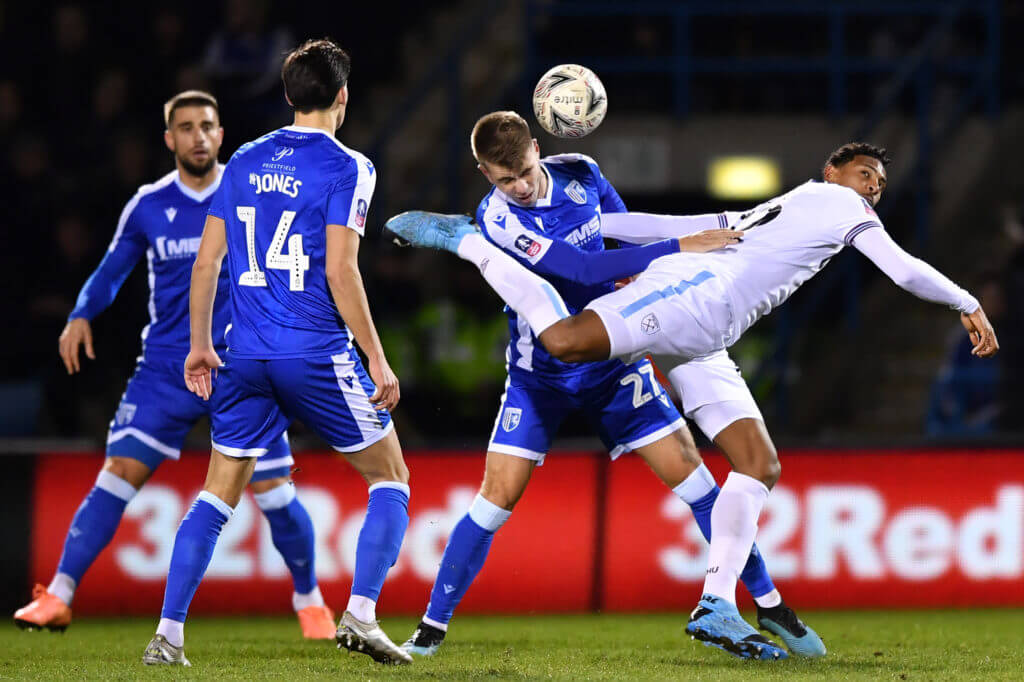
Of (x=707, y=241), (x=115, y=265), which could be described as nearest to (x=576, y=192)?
(x=707, y=241)

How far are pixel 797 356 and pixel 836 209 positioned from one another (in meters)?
5.94

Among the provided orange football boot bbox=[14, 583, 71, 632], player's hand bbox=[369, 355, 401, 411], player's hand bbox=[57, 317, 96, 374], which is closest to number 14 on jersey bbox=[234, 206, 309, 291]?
player's hand bbox=[369, 355, 401, 411]

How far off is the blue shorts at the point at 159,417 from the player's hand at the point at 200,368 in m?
1.03

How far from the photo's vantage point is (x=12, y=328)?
32.9 ft

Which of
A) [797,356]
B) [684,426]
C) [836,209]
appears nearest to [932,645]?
[684,426]

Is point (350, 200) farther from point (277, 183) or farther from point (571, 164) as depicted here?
point (571, 164)

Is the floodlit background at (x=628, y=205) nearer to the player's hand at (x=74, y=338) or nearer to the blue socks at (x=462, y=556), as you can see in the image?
the player's hand at (x=74, y=338)

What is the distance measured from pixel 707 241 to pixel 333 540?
130 inches

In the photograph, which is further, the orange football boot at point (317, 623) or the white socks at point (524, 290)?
the orange football boot at point (317, 623)

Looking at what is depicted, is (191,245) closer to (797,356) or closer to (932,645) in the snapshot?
(932,645)

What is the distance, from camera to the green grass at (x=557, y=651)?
5.45 meters

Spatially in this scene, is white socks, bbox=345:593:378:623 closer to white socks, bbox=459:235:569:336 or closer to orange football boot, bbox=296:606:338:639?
white socks, bbox=459:235:569:336

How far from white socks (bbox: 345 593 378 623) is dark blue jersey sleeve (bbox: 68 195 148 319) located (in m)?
2.23

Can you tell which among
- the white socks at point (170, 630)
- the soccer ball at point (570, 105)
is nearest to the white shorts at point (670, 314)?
the soccer ball at point (570, 105)
